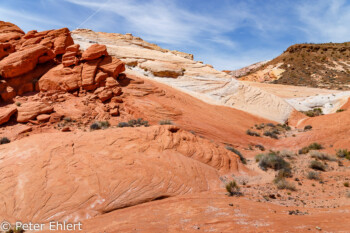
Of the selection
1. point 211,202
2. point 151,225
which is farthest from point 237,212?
point 151,225

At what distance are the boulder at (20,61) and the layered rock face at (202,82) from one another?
28.2ft

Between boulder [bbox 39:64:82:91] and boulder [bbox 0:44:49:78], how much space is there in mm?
1530

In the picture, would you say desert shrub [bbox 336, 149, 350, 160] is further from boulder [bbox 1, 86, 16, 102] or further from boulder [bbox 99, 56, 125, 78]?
boulder [bbox 1, 86, 16, 102]

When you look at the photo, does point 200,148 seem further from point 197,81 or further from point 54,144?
point 197,81

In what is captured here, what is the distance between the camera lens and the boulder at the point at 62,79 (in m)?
16.5

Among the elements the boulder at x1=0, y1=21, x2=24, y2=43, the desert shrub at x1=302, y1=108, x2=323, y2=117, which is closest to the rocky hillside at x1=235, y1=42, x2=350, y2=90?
the desert shrub at x1=302, y1=108, x2=323, y2=117

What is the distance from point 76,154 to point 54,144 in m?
1.12

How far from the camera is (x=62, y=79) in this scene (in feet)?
55.2

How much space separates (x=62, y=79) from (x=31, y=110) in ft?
12.9

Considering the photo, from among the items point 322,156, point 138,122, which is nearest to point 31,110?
point 138,122

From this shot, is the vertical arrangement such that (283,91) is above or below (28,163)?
above

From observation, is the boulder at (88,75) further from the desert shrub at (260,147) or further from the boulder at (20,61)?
the desert shrub at (260,147)

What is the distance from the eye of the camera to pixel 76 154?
7.66 m

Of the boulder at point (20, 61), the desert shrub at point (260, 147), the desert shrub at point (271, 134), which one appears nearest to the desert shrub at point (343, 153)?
the desert shrub at point (260, 147)
